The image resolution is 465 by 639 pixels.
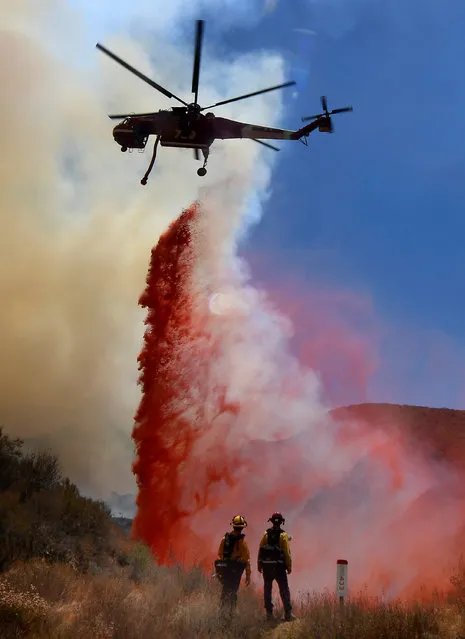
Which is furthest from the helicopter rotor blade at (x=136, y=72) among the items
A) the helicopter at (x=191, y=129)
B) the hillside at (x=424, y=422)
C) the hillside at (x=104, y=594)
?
the hillside at (x=424, y=422)

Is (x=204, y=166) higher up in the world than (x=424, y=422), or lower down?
higher up

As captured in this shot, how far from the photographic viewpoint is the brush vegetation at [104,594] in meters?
9.34

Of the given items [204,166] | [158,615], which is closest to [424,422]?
[204,166]

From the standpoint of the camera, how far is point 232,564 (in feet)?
40.7

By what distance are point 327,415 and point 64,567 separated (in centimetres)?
2250

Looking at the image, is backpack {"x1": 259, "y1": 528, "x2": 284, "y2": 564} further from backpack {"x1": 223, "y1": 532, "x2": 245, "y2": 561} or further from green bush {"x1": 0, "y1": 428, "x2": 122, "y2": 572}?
green bush {"x1": 0, "y1": 428, "x2": 122, "y2": 572}

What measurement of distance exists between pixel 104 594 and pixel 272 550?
3296mm

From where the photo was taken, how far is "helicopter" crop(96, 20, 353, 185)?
19.8 m

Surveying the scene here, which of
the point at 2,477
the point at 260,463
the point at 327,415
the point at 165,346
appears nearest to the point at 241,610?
the point at 2,477

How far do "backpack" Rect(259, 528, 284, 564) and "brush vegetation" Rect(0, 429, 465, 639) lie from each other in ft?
3.26

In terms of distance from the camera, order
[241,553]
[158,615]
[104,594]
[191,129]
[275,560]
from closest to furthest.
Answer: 1. [158,615]
2. [104,594]
3. [275,560]
4. [241,553]
5. [191,129]

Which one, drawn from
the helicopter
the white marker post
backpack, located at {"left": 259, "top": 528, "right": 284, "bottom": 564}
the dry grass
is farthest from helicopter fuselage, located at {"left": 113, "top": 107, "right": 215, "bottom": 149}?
the white marker post

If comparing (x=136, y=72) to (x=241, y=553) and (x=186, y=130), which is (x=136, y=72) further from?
(x=241, y=553)

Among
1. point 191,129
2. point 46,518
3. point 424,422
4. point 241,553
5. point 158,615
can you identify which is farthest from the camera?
point 424,422
